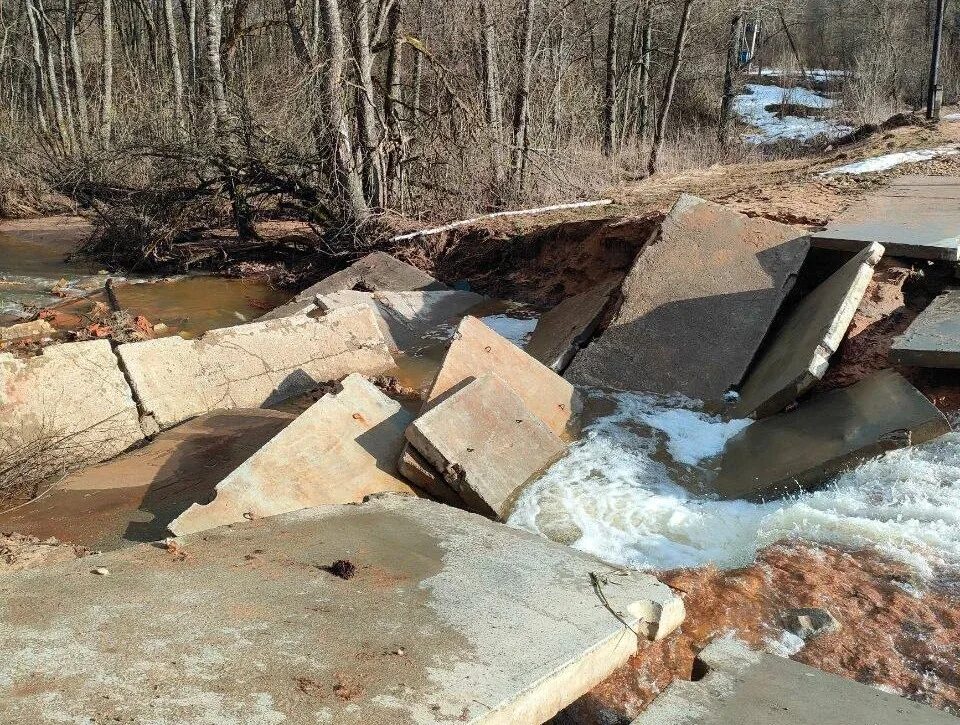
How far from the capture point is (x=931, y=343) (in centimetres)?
560

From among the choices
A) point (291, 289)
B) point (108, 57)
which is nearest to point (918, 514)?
point (291, 289)

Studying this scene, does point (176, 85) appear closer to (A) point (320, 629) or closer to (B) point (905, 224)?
(B) point (905, 224)

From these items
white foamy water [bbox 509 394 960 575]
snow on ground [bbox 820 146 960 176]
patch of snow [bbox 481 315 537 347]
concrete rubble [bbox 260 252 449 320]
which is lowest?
patch of snow [bbox 481 315 537 347]

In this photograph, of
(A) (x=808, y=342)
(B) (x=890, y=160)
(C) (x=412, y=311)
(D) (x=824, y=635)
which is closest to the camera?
(D) (x=824, y=635)

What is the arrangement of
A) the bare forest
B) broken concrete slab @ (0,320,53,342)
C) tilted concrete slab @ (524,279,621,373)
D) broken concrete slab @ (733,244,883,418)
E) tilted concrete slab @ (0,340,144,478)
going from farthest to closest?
1. the bare forest
2. broken concrete slab @ (0,320,53,342)
3. tilted concrete slab @ (524,279,621,373)
4. broken concrete slab @ (733,244,883,418)
5. tilted concrete slab @ (0,340,144,478)

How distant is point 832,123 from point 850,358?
2035 centimetres

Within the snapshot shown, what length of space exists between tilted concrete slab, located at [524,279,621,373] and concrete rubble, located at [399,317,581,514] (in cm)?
84

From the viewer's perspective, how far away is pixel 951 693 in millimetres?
3484

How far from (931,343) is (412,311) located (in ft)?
17.4

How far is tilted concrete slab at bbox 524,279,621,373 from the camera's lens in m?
7.30

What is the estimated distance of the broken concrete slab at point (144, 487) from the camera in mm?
4680

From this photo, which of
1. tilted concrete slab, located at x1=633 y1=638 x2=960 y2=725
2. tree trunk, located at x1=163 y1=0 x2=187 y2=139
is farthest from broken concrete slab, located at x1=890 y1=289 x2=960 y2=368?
tree trunk, located at x1=163 y1=0 x2=187 y2=139

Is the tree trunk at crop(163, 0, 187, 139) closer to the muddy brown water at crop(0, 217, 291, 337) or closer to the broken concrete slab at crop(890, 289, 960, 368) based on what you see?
the muddy brown water at crop(0, 217, 291, 337)

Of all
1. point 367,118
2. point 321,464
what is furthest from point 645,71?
point 321,464
